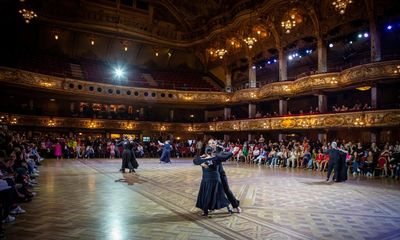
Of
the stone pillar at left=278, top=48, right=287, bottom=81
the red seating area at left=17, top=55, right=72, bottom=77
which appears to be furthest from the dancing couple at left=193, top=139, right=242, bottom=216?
the red seating area at left=17, top=55, right=72, bottom=77

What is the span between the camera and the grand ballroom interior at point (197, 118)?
521cm

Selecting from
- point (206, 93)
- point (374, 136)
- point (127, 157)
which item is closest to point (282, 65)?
point (206, 93)

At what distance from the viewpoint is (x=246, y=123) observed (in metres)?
22.9

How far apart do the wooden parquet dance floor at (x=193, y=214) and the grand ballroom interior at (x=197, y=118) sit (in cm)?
4

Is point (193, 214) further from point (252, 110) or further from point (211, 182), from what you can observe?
point (252, 110)

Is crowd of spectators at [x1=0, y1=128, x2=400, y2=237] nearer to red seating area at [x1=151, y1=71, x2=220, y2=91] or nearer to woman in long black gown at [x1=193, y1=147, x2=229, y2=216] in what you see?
woman in long black gown at [x1=193, y1=147, x2=229, y2=216]

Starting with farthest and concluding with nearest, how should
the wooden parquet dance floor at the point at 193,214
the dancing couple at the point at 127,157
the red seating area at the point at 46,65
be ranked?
1. the red seating area at the point at 46,65
2. the dancing couple at the point at 127,157
3. the wooden parquet dance floor at the point at 193,214

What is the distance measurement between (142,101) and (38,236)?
22.1 m

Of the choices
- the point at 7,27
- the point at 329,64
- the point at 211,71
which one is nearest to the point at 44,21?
the point at 7,27

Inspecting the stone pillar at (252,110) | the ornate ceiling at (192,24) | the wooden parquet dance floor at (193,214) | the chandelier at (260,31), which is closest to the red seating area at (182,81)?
the ornate ceiling at (192,24)

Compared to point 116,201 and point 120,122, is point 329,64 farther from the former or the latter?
point 116,201

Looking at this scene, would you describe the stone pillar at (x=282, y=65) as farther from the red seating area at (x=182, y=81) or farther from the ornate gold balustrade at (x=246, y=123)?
the red seating area at (x=182, y=81)

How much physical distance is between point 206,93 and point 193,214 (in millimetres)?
21335

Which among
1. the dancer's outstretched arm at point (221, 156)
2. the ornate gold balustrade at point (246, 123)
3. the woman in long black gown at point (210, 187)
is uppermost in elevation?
the ornate gold balustrade at point (246, 123)
